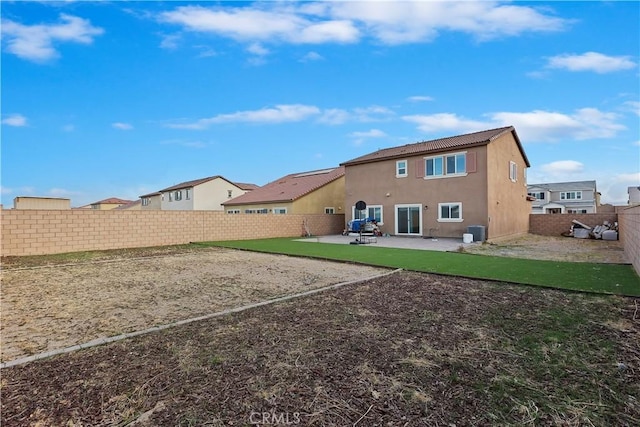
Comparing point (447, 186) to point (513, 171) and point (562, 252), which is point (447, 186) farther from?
point (562, 252)

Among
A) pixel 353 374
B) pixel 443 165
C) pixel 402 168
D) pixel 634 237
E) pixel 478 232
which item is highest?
pixel 402 168

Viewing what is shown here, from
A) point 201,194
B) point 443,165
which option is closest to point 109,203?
point 201,194

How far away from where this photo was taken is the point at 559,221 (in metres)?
22.7

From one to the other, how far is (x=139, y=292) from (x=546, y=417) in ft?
21.7

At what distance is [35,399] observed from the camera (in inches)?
102

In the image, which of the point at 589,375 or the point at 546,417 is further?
the point at 589,375

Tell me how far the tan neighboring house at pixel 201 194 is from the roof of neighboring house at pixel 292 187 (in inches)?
178

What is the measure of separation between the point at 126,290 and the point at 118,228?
10.3m

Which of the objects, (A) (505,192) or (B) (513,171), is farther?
(B) (513,171)

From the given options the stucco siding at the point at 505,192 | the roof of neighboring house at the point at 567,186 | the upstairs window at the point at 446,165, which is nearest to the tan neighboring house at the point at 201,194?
the upstairs window at the point at 446,165

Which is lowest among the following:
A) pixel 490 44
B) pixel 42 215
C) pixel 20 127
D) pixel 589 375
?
pixel 589 375

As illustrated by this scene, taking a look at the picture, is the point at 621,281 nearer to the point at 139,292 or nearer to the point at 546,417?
the point at 546,417

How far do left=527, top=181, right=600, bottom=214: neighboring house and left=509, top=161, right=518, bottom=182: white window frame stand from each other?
2597 centimetres

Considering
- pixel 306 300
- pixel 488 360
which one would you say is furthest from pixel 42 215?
pixel 488 360
